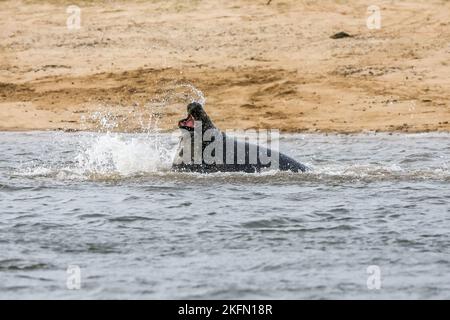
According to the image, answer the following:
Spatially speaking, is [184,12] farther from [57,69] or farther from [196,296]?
[196,296]

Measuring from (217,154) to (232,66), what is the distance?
25.4 feet

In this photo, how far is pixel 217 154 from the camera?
1145 centimetres

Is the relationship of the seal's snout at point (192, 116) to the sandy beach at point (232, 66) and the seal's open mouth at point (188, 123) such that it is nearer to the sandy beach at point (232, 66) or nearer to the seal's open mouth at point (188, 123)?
the seal's open mouth at point (188, 123)

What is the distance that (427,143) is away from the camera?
49.2 feet

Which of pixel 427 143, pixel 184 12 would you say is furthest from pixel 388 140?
pixel 184 12

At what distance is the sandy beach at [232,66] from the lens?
17.1m

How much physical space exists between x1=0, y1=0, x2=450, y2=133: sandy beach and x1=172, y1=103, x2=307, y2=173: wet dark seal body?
15.7 feet

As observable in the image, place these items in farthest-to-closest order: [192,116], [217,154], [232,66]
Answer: [232,66] → [217,154] → [192,116]

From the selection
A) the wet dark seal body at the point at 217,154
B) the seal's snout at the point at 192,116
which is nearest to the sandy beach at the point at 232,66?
the wet dark seal body at the point at 217,154

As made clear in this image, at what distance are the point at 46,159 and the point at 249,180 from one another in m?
3.57

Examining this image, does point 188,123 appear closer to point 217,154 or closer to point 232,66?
point 217,154

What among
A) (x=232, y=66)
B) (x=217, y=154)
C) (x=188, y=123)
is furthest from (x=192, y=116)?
(x=232, y=66)

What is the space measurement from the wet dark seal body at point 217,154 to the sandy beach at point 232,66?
4.79 meters

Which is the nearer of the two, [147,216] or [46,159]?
[147,216]
